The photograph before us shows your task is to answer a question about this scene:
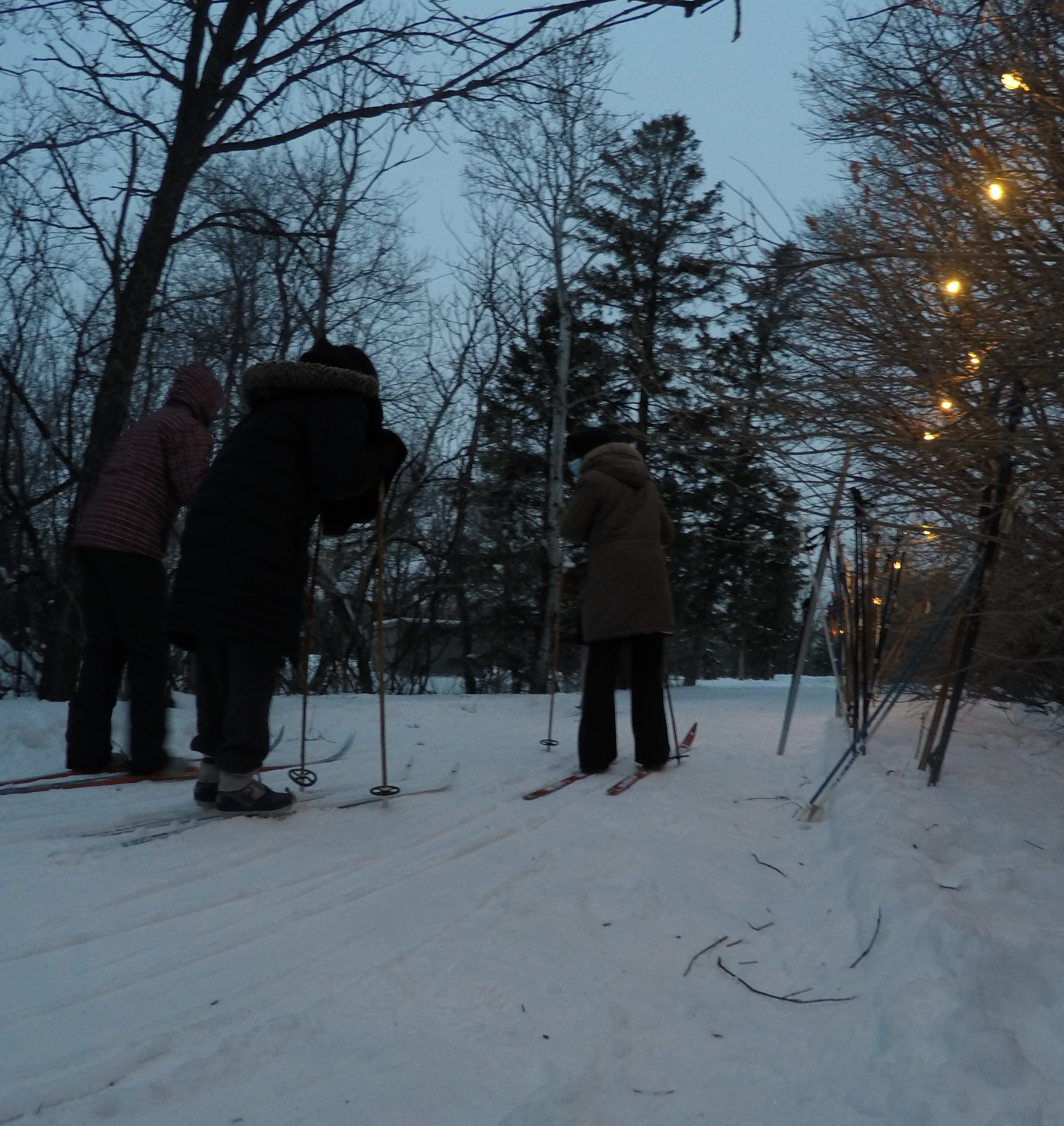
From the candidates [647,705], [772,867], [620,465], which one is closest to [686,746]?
[647,705]

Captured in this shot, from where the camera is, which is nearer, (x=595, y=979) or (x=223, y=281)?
(x=595, y=979)

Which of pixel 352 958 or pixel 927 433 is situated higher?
pixel 927 433

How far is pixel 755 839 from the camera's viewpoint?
11.5 feet

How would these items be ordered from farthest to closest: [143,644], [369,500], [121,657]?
[121,657], [143,644], [369,500]

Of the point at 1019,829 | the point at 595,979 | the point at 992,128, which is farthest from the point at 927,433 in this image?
the point at 595,979

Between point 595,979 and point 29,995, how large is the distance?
3.84ft

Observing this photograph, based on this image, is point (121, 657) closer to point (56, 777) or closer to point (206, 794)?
point (56, 777)

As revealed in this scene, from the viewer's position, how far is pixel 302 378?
3.46 m

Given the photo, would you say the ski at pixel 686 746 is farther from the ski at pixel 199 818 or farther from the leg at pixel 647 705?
the ski at pixel 199 818

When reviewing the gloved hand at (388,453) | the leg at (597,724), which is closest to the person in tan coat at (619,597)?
the leg at (597,724)

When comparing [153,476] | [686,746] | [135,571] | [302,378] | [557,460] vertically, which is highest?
[557,460]

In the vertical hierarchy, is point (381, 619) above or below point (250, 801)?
above

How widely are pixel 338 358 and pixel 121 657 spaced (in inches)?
66.4

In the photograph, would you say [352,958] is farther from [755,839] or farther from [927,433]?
[927,433]
